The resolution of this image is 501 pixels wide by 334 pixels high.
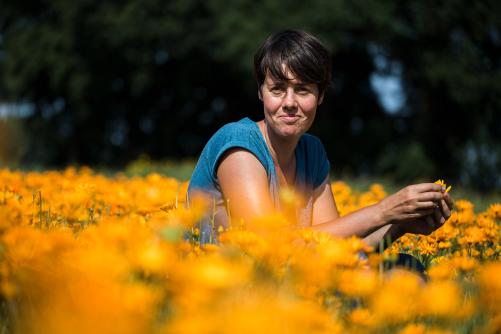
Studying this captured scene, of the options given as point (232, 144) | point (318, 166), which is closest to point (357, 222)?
point (232, 144)

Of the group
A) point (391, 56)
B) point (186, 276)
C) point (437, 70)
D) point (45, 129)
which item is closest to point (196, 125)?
point (45, 129)

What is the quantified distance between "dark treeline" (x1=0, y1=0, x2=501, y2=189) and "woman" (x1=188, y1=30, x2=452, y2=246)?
13793 mm

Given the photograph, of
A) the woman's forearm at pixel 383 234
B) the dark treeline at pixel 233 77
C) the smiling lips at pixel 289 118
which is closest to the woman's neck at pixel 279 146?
the smiling lips at pixel 289 118

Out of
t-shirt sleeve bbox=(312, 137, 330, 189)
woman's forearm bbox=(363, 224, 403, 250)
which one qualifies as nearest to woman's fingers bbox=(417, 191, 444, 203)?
woman's forearm bbox=(363, 224, 403, 250)

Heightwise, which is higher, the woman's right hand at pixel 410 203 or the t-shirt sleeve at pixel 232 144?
the t-shirt sleeve at pixel 232 144

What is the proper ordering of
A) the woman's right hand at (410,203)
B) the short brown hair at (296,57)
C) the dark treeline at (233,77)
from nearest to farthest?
the woman's right hand at (410,203)
the short brown hair at (296,57)
the dark treeline at (233,77)

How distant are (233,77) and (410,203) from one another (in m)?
21.6

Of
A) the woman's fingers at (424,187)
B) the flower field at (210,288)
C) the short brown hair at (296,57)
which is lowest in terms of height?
the flower field at (210,288)

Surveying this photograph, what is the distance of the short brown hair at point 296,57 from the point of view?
3.07m

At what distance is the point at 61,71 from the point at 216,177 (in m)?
20.1

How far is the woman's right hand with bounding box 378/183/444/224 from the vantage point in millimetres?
2668

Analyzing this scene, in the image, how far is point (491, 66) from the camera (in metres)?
18.9

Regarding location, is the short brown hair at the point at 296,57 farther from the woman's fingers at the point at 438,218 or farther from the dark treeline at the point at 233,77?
the dark treeline at the point at 233,77

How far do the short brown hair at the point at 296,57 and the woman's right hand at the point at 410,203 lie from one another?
75 cm
